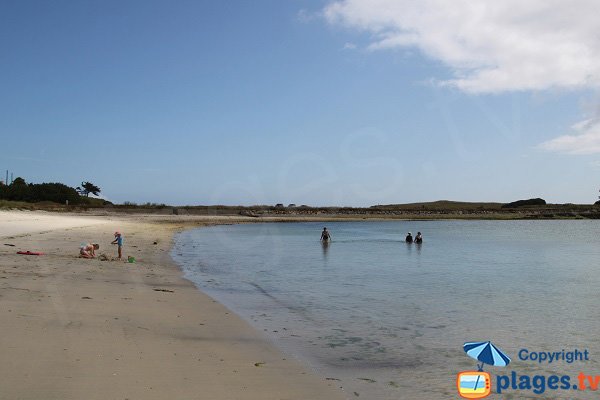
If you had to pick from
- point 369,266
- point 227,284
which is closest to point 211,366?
point 227,284

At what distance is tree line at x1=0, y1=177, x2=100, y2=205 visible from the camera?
8691 centimetres

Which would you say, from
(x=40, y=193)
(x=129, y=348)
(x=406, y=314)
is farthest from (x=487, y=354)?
(x=40, y=193)

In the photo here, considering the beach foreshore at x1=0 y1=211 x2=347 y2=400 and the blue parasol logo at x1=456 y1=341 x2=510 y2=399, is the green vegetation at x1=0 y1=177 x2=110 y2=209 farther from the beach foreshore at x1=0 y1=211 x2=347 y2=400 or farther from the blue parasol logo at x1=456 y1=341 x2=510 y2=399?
the blue parasol logo at x1=456 y1=341 x2=510 y2=399

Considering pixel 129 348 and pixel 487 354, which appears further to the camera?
pixel 487 354

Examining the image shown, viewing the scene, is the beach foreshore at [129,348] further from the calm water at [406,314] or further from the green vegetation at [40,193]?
the green vegetation at [40,193]

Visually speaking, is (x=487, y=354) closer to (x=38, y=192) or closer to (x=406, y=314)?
(x=406, y=314)

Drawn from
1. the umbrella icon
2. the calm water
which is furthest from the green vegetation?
the umbrella icon

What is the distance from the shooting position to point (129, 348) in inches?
277

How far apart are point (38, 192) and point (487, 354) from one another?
98889mm

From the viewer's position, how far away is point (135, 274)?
15.9 meters

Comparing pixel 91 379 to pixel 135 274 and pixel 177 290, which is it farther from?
pixel 135 274

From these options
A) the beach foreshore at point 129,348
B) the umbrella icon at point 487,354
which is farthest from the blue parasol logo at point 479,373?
the beach foreshore at point 129,348

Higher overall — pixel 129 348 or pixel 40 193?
pixel 40 193

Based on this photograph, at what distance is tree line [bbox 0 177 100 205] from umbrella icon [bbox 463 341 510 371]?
308 feet
